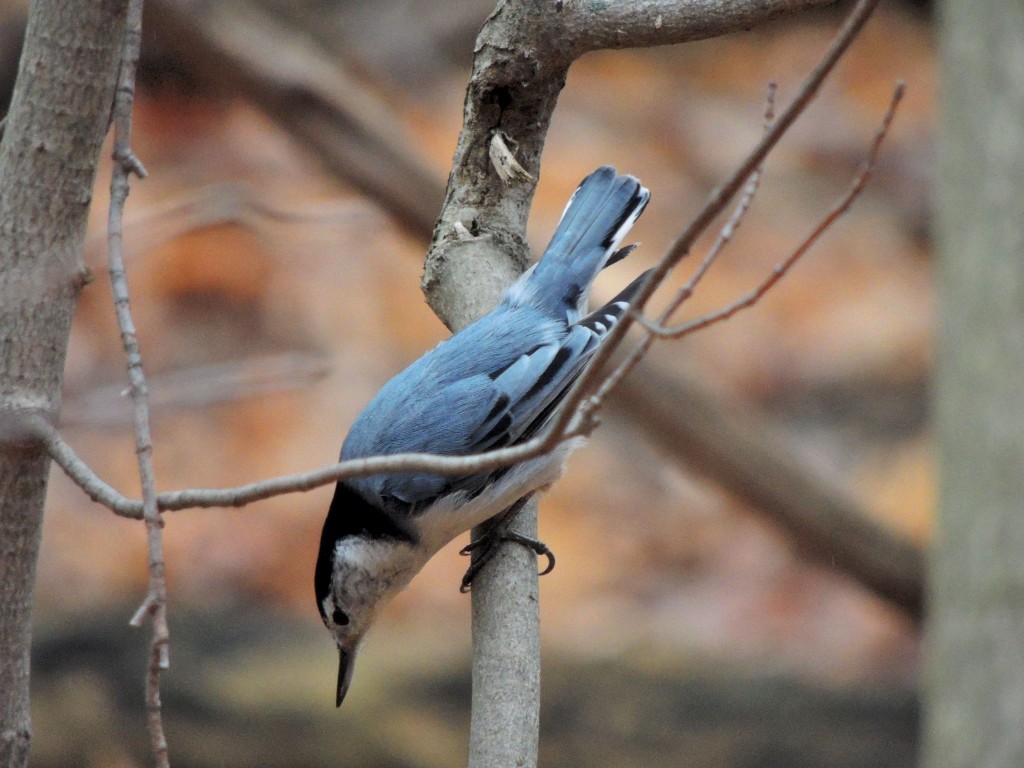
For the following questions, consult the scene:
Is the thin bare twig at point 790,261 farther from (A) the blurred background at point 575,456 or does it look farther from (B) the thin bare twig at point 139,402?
(A) the blurred background at point 575,456

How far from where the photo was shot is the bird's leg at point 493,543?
2.24 metres

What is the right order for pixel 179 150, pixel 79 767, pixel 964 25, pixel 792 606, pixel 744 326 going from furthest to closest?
pixel 179 150
pixel 744 326
pixel 792 606
pixel 79 767
pixel 964 25

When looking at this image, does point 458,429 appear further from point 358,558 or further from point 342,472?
point 342,472

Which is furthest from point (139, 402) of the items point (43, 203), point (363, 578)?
point (363, 578)

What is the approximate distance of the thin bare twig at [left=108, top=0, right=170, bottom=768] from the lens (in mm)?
1393

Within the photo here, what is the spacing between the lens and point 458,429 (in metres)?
2.57

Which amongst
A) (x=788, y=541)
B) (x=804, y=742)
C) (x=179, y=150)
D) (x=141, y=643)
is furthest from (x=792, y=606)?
(x=179, y=150)

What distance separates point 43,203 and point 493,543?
40.3 inches

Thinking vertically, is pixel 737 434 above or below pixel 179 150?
below

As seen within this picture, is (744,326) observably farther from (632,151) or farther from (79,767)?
(79,767)

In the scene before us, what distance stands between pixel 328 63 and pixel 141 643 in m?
2.38

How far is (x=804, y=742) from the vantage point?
14.3 feet

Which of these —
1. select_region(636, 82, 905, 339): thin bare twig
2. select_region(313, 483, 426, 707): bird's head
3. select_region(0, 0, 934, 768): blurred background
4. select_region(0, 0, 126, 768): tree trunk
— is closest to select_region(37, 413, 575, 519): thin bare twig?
select_region(636, 82, 905, 339): thin bare twig

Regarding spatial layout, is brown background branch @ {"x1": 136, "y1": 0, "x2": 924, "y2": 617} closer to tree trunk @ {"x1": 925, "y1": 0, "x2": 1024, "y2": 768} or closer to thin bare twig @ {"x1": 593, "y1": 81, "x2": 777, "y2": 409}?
tree trunk @ {"x1": 925, "y1": 0, "x2": 1024, "y2": 768}
